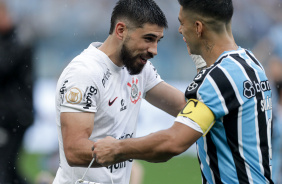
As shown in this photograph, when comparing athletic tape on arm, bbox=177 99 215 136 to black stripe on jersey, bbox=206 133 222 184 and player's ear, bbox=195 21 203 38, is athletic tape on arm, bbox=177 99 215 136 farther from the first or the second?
player's ear, bbox=195 21 203 38

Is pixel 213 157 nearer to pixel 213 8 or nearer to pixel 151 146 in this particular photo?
pixel 151 146

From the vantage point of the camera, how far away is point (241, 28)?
36.3ft

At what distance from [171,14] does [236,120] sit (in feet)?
27.4

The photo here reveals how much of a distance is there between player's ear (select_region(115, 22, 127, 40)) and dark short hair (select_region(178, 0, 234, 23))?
0.76 m

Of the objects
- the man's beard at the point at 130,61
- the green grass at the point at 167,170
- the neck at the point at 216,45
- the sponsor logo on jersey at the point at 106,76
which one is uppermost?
the neck at the point at 216,45

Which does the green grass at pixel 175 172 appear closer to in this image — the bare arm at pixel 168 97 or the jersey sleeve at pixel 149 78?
the bare arm at pixel 168 97

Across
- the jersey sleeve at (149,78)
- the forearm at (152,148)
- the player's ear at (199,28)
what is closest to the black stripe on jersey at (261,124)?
the player's ear at (199,28)

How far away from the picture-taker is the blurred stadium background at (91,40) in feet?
31.1

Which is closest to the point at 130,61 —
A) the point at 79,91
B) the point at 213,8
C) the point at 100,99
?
the point at 100,99

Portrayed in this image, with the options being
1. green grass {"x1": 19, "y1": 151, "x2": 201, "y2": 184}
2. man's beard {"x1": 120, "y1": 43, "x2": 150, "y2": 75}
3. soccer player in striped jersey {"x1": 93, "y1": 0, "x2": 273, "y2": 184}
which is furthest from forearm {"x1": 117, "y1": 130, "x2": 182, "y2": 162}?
green grass {"x1": 19, "y1": 151, "x2": 201, "y2": 184}

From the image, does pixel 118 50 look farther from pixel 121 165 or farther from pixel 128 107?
pixel 121 165

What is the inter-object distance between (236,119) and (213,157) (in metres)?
0.27

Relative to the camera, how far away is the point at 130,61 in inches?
151

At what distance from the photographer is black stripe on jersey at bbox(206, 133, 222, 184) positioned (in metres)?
3.11
